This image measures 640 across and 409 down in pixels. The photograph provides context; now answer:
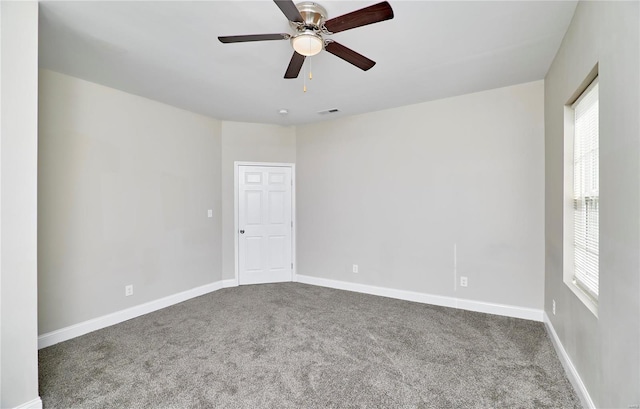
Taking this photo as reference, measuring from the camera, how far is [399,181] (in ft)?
13.6

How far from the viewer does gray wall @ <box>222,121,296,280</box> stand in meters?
4.74

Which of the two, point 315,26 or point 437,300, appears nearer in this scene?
point 315,26

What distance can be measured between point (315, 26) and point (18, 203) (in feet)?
6.97

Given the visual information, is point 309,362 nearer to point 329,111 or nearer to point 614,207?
point 614,207

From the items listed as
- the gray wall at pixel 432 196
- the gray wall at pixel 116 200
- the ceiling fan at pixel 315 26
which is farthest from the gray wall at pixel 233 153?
the ceiling fan at pixel 315 26

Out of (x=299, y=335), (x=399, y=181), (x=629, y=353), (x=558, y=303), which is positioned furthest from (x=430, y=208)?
(x=629, y=353)

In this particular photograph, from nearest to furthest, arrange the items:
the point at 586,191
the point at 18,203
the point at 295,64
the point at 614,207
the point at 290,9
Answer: the point at 614,207 < the point at 290,9 < the point at 18,203 < the point at 586,191 < the point at 295,64

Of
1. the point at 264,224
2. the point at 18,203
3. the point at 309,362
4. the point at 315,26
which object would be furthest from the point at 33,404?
the point at 264,224

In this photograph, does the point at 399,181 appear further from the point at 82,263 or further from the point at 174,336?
the point at 82,263

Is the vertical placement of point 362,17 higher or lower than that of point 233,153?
higher

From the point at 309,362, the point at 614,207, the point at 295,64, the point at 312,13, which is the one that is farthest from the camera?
the point at 309,362

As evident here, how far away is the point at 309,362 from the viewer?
249cm

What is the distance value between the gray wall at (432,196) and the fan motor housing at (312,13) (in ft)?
7.75

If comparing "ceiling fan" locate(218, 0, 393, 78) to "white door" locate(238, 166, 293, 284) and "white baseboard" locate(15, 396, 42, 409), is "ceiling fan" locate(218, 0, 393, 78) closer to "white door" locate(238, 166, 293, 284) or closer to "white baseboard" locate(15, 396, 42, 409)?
"white baseboard" locate(15, 396, 42, 409)
